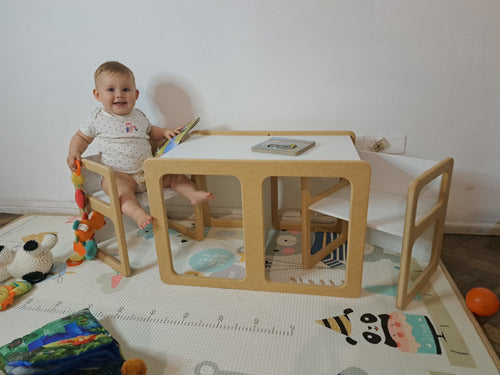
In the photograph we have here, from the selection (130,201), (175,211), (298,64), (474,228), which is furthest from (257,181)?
(474,228)

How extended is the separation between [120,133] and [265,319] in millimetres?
962

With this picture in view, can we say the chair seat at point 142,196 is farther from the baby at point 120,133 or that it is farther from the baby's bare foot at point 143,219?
the baby's bare foot at point 143,219

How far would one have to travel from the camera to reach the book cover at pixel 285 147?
121 cm

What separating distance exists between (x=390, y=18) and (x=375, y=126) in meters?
0.43

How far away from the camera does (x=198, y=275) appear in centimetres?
141

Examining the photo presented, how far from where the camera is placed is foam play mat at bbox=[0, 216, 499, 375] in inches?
39.3

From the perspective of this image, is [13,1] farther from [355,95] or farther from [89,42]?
[355,95]

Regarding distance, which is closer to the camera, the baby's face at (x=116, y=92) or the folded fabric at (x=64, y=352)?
the folded fabric at (x=64, y=352)

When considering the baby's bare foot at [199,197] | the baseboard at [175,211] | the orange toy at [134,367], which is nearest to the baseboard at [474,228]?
the baseboard at [175,211]

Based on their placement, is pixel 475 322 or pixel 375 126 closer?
pixel 475 322

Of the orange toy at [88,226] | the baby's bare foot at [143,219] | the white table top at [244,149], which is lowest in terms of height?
the orange toy at [88,226]

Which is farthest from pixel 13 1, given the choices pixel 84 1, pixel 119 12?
pixel 119 12

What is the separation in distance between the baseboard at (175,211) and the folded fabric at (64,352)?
3.04ft

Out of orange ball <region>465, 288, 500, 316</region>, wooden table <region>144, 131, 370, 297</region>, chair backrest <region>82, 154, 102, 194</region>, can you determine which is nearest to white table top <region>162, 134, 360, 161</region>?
wooden table <region>144, 131, 370, 297</region>
